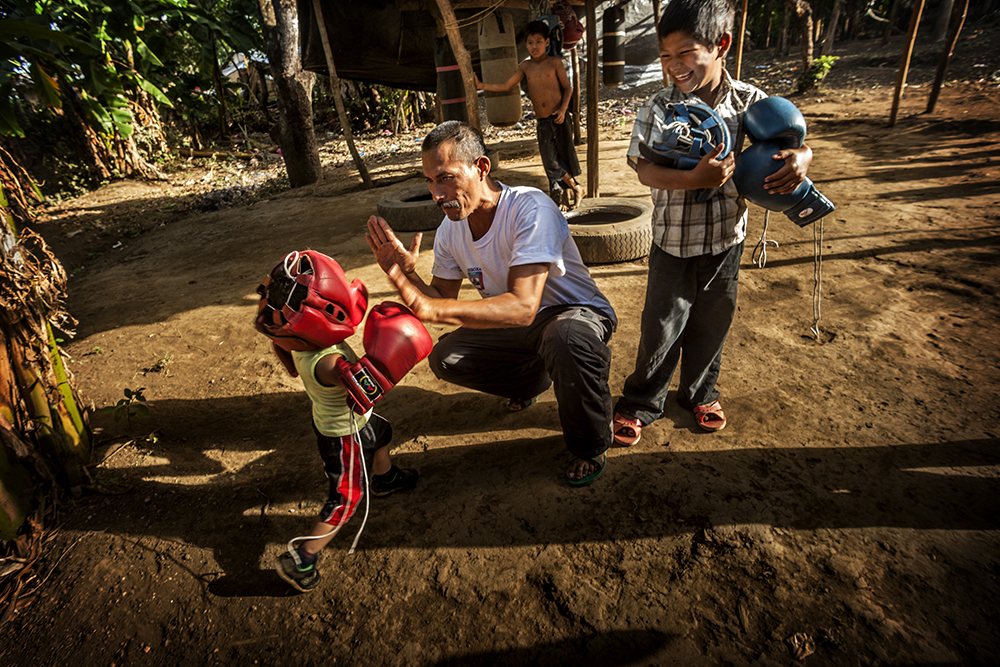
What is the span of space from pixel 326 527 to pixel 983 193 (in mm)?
5994

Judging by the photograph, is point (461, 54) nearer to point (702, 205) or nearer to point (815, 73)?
point (702, 205)

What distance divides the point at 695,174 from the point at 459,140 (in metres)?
0.90

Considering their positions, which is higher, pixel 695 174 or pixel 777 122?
pixel 777 122

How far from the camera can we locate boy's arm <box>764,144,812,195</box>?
71.0 inches

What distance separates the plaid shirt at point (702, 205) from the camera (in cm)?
196

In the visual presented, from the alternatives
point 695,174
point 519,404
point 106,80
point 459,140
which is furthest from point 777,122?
point 106,80

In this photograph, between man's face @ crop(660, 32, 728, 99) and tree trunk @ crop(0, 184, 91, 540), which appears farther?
tree trunk @ crop(0, 184, 91, 540)

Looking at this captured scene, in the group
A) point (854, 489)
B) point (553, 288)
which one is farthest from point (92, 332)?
point (854, 489)

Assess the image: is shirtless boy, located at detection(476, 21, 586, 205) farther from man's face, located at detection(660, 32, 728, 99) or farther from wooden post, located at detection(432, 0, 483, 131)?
man's face, located at detection(660, 32, 728, 99)

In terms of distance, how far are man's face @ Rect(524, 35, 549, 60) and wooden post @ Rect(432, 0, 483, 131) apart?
2.13ft

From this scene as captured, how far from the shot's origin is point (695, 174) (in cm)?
182

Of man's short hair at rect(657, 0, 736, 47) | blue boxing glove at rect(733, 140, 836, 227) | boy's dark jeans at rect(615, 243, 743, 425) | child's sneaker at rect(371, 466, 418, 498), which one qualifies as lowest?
child's sneaker at rect(371, 466, 418, 498)

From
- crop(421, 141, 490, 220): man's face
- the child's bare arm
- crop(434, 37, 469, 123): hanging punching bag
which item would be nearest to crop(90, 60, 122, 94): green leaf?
crop(434, 37, 469, 123): hanging punching bag

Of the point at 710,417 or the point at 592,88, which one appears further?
the point at 592,88
